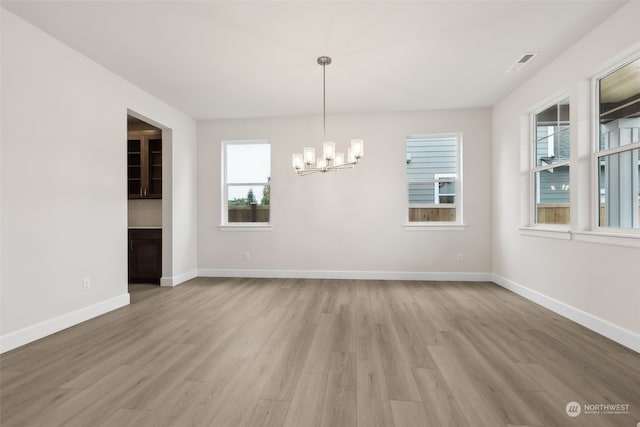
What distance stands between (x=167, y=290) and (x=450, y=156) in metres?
4.97

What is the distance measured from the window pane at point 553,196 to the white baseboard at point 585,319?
91cm

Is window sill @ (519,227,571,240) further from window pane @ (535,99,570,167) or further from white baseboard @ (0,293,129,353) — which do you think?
white baseboard @ (0,293,129,353)

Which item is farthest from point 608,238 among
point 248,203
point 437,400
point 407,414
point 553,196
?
point 248,203

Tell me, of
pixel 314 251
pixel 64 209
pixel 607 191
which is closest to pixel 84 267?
pixel 64 209

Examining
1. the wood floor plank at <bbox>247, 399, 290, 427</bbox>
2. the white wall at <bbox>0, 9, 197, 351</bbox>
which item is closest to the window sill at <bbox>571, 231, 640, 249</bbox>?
the wood floor plank at <bbox>247, 399, 290, 427</bbox>

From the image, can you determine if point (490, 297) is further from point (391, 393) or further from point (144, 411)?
point (144, 411)

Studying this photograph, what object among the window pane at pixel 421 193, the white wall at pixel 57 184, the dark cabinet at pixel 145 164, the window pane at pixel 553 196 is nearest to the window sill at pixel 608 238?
the window pane at pixel 553 196

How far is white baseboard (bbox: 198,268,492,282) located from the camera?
16.8ft

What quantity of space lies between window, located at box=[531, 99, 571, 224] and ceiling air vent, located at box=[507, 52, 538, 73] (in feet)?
2.02

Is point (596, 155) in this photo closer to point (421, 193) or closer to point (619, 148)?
point (619, 148)

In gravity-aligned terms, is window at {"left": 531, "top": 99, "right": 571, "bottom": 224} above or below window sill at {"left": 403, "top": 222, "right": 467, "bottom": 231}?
above

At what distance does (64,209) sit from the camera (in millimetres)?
3047

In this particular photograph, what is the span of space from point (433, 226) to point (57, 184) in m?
4.93

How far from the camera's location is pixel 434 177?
17.3ft
